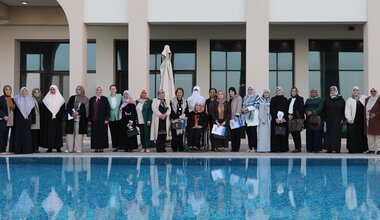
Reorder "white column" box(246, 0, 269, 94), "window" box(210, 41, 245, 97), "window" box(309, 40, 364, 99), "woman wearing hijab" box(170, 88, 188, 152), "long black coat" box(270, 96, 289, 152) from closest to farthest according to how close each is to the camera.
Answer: "long black coat" box(270, 96, 289, 152), "woman wearing hijab" box(170, 88, 188, 152), "white column" box(246, 0, 269, 94), "window" box(309, 40, 364, 99), "window" box(210, 41, 245, 97)

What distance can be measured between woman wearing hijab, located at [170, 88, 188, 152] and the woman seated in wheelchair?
19 cm

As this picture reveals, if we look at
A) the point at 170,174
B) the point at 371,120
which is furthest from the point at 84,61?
the point at 371,120

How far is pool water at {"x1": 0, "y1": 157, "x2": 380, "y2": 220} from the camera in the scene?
5.82 m

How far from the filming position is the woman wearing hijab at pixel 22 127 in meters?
12.5

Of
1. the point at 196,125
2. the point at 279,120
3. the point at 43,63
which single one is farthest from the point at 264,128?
the point at 43,63

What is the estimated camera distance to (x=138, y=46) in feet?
50.1

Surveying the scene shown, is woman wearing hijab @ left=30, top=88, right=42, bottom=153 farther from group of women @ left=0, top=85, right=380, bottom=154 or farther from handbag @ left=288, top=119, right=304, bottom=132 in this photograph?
handbag @ left=288, top=119, right=304, bottom=132

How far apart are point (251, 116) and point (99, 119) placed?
4.00 metres

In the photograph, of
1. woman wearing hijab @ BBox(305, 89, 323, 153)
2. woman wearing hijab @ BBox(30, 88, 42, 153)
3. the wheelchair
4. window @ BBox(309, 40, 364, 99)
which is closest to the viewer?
woman wearing hijab @ BBox(30, 88, 42, 153)

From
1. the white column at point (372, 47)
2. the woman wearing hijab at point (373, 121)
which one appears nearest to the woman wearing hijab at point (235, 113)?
the woman wearing hijab at point (373, 121)

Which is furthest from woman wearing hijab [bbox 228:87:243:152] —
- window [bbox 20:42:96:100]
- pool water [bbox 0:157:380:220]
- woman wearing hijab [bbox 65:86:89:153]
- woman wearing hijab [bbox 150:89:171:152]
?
window [bbox 20:42:96:100]

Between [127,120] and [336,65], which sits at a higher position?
[336,65]

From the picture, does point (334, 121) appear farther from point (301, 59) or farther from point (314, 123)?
point (301, 59)

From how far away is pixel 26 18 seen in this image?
18469 millimetres
